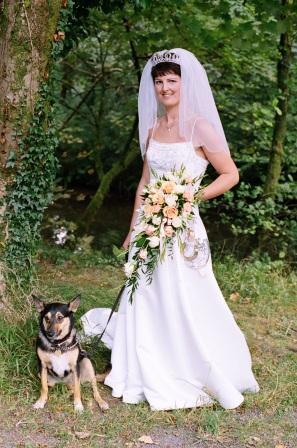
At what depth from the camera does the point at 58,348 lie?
3.86 meters

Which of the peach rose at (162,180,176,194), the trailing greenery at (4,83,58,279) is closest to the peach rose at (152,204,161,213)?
the peach rose at (162,180,176,194)

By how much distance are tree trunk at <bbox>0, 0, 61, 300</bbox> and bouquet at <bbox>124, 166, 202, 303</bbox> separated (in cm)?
123

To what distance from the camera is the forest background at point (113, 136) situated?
176 inches

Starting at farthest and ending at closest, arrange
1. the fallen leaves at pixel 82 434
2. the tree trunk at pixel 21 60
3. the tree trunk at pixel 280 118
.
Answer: the tree trunk at pixel 280 118, the tree trunk at pixel 21 60, the fallen leaves at pixel 82 434

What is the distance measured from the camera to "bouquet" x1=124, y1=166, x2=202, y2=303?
3.78 m

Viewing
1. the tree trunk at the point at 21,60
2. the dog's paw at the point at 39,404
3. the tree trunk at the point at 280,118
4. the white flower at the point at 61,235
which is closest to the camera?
the dog's paw at the point at 39,404

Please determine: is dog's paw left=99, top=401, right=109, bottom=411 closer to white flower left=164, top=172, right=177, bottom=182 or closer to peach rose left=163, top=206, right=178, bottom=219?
peach rose left=163, top=206, right=178, bottom=219

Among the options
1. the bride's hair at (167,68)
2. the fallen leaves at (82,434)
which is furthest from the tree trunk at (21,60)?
the fallen leaves at (82,434)

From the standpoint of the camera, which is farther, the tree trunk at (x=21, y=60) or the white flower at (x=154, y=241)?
the tree trunk at (x=21, y=60)

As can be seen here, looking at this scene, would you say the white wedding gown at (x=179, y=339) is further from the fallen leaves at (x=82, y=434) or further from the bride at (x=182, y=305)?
the fallen leaves at (x=82, y=434)

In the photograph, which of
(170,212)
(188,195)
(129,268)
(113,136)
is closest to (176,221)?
(170,212)

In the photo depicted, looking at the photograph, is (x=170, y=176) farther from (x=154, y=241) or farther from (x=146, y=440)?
(x=146, y=440)

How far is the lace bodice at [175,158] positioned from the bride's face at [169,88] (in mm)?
298

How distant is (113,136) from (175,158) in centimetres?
831
